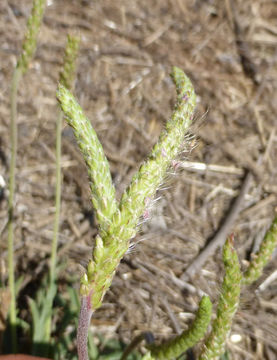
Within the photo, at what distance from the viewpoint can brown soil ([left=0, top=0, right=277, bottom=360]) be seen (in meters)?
1.94

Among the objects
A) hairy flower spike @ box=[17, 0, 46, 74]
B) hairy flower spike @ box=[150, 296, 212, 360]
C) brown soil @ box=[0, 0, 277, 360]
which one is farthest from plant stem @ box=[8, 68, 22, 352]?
hairy flower spike @ box=[150, 296, 212, 360]

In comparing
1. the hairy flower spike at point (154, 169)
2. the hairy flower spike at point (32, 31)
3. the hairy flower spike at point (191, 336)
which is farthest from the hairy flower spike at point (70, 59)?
the hairy flower spike at point (191, 336)

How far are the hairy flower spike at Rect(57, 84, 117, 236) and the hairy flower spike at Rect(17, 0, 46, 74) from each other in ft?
1.84

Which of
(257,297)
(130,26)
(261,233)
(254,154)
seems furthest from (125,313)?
(130,26)

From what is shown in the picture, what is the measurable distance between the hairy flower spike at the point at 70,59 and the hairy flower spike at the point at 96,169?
Result: 534 millimetres

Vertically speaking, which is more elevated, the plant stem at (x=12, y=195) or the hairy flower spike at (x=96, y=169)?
the hairy flower spike at (x=96, y=169)

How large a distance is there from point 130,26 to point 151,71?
317 mm

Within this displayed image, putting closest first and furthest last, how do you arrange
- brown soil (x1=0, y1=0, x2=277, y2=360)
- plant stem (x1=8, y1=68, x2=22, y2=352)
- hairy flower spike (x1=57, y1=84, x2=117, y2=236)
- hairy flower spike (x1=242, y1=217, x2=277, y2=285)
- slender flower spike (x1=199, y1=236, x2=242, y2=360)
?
1. hairy flower spike (x1=57, y1=84, x2=117, y2=236)
2. slender flower spike (x1=199, y1=236, x2=242, y2=360)
3. hairy flower spike (x1=242, y1=217, x2=277, y2=285)
4. plant stem (x1=8, y1=68, x2=22, y2=352)
5. brown soil (x1=0, y1=0, x2=277, y2=360)

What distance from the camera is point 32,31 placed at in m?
1.26

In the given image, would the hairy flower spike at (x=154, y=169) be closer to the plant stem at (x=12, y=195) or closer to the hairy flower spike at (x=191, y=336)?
the hairy flower spike at (x=191, y=336)

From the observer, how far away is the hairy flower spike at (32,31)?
122cm

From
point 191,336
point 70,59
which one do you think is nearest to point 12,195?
point 70,59

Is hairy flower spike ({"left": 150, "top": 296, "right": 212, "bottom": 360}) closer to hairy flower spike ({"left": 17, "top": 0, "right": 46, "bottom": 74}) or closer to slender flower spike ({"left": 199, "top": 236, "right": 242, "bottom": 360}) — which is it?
slender flower spike ({"left": 199, "top": 236, "right": 242, "bottom": 360})

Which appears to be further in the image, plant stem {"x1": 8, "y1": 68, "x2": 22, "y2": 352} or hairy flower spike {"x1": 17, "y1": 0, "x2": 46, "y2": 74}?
plant stem {"x1": 8, "y1": 68, "x2": 22, "y2": 352}
